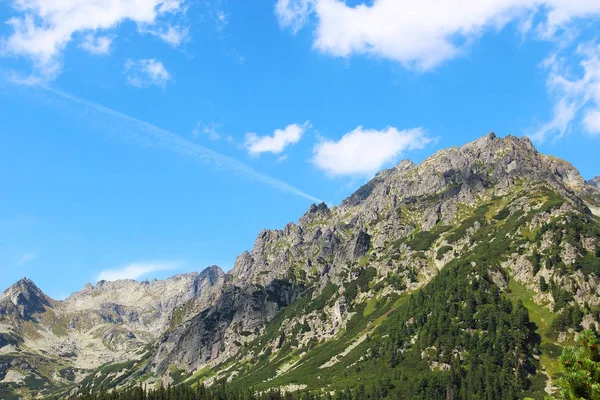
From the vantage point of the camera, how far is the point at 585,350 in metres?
28.4

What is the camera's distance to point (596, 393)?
26312mm

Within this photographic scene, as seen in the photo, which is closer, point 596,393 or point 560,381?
point 596,393

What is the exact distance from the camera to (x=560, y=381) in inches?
1109

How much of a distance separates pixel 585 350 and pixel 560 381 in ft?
7.53

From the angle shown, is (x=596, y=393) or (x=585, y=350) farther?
(x=585, y=350)

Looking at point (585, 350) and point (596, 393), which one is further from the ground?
point (585, 350)

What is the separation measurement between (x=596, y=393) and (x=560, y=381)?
2067 millimetres
